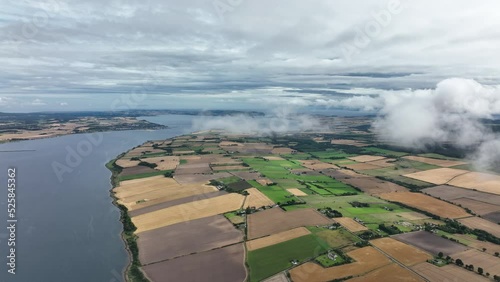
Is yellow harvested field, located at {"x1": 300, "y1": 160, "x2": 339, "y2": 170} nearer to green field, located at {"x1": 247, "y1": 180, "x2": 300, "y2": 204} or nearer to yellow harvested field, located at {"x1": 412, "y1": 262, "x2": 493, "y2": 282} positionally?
green field, located at {"x1": 247, "y1": 180, "x2": 300, "y2": 204}

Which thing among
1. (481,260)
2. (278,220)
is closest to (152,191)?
(278,220)

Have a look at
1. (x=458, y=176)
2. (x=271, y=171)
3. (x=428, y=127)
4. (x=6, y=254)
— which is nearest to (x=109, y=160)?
(x=271, y=171)

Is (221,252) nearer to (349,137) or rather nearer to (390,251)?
(390,251)

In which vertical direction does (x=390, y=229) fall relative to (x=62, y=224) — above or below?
below

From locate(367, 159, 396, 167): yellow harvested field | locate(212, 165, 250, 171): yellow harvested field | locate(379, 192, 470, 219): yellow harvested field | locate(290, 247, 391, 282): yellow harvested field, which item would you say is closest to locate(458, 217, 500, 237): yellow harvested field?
locate(379, 192, 470, 219): yellow harvested field

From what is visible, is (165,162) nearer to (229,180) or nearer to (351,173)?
(229,180)

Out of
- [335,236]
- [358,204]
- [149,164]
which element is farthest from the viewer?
[149,164]

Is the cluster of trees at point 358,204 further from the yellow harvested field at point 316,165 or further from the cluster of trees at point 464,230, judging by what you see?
the yellow harvested field at point 316,165

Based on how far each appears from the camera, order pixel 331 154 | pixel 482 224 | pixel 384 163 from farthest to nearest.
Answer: pixel 331 154
pixel 384 163
pixel 482 224

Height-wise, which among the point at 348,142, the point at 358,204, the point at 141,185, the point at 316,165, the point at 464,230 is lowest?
the point at 348,142
